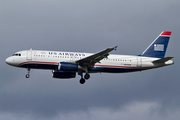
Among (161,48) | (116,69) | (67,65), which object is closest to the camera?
(67,65)

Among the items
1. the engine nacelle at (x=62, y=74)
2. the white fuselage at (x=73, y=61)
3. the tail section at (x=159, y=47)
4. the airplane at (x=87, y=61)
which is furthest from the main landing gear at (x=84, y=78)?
the tail section at (x=159, y=47)

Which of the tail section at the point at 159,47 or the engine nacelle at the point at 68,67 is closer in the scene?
the engine nacelle at the point at 68,67

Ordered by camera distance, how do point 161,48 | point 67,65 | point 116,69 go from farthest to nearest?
1. point 161,48
2. point 116,69
3. point 67,65

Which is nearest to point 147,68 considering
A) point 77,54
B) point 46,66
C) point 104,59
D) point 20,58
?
point 104,59

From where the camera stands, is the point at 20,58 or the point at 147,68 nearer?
the point at 20,58

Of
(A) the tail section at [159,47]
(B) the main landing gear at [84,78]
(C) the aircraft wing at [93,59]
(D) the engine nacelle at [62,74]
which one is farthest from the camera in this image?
(A) the tail section at [159,47]

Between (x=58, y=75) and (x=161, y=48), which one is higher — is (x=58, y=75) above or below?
below

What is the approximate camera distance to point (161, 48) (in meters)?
66.3

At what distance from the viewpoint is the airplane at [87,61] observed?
5781cm

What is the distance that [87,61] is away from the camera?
58.8 meters

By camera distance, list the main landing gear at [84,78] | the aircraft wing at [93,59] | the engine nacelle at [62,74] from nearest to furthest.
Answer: the aircraft wing at [93,59], the main landing gear at [84,78], the engine nacelle at [62,74]

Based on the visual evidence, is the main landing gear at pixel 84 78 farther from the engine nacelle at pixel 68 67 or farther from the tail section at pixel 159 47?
the tail section at pixel 159 47

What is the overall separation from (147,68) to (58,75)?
49.6 ft

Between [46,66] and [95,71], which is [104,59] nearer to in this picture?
[95,71]
